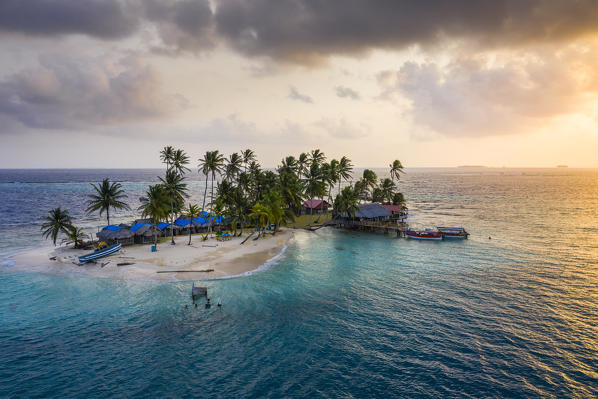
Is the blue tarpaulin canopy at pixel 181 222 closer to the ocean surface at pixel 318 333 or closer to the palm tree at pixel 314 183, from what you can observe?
the ocean surface at pixel 318 333

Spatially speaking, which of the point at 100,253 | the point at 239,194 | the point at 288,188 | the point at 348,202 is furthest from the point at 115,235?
the point at 348,202

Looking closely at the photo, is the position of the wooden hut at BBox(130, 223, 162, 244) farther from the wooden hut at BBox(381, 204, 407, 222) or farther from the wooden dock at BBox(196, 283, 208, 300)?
the wooden hut at BBox(381, 204, 407, 222)

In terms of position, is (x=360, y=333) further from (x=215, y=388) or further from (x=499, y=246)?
(x=499, y=246)

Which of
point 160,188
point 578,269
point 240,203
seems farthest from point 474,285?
point 160,188

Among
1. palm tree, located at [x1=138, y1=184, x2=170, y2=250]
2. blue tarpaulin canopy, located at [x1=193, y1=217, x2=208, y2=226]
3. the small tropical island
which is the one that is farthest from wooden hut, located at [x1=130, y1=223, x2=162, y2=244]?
blue tarpaulin canopy, located at [x1=193, y1=217, x2=208, y2=226]

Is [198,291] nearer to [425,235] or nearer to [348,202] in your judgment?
[348,202]

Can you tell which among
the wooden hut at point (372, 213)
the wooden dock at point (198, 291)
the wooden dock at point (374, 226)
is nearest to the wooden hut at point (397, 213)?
the wooden hut at point (372, 213)

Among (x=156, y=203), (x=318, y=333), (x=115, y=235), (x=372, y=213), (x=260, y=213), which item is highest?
(x=156, y=203)
